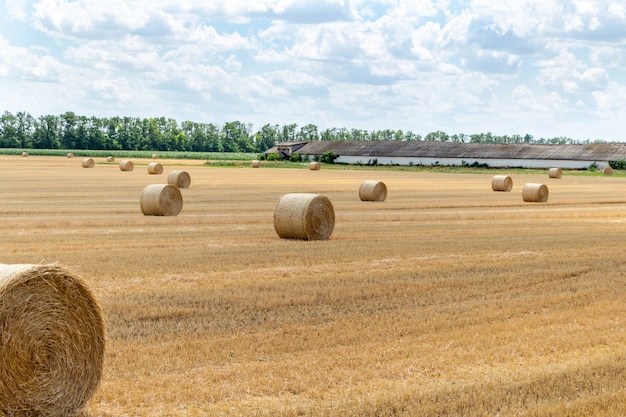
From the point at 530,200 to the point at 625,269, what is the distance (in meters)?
20.9

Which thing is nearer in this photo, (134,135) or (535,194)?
(535,194)

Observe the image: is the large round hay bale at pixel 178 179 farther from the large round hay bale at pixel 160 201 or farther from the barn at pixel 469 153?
the barn at pixel 469 153

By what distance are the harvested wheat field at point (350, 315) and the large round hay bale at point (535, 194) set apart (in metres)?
11.7

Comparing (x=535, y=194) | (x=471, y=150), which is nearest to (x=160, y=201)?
(x=535, y=194)

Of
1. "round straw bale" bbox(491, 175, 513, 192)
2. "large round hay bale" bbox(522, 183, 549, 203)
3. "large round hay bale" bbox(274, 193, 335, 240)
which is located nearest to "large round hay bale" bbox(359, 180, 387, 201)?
"large round hay bale" bbox(522, 183, 549, 203)

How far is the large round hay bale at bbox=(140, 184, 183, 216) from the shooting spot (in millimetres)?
28000

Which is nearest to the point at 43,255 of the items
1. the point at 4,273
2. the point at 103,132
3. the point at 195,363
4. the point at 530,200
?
the point at 195,363

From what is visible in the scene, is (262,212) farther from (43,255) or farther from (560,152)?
(560,152)

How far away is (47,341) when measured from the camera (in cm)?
821

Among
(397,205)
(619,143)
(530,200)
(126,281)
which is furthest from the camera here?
(619,143)

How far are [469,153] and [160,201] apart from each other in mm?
77766

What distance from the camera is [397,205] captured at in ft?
112

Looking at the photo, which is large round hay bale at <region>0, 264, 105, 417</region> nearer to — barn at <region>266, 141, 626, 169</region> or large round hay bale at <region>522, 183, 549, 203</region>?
large round hay bale at <region>522, 183, 549, 203</region>

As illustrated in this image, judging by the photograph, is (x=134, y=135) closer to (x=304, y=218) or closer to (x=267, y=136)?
(x=267, y=136)
